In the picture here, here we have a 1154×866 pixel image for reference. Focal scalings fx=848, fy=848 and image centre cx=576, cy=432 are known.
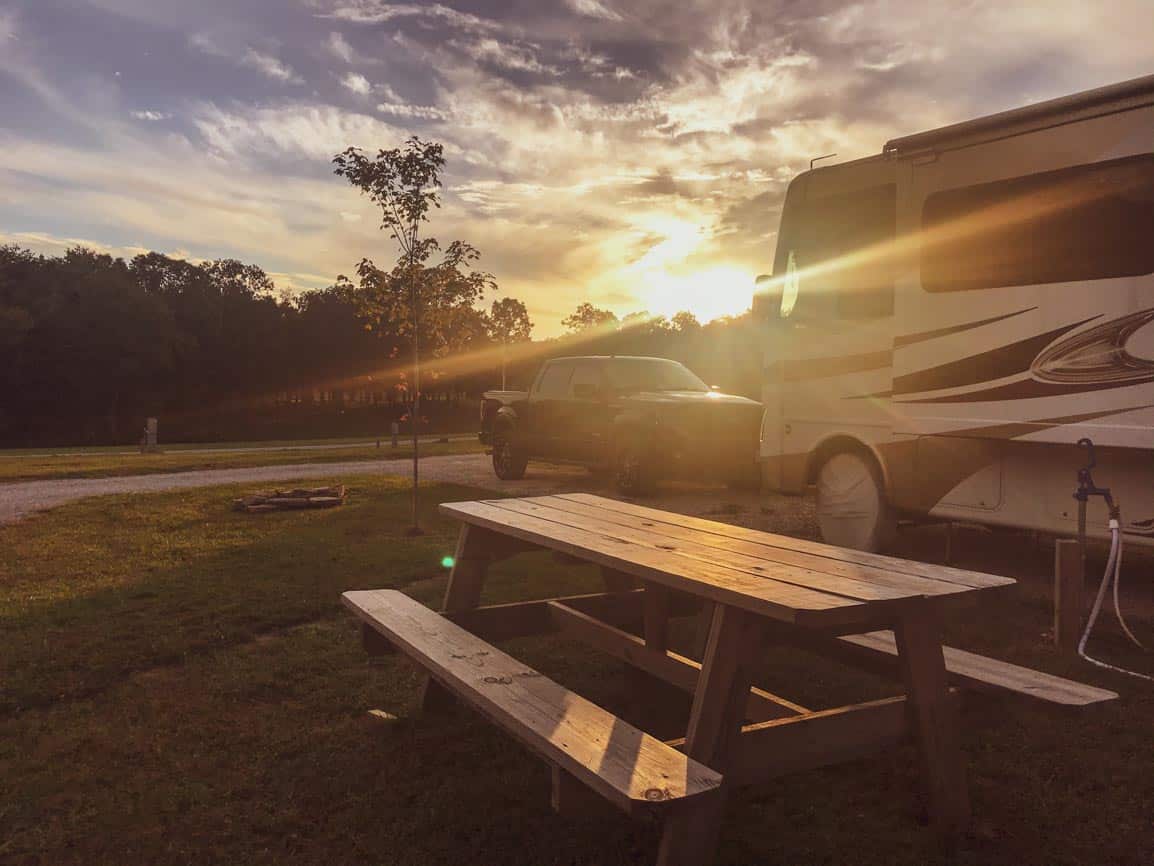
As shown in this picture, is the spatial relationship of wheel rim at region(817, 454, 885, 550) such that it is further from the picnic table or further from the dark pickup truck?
the picnic table

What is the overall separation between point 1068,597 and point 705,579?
11.8ft

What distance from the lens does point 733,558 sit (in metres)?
3.19

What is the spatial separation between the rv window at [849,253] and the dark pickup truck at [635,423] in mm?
3401

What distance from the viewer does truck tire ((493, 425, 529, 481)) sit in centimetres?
1456

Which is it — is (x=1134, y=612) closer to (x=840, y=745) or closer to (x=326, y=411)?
(x=840, y=745)

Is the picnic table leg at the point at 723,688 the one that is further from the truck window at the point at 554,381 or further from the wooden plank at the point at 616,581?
the truck window at the point at 554,381

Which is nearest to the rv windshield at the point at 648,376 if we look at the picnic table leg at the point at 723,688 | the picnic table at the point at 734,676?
the picnic table at the point at 734,676

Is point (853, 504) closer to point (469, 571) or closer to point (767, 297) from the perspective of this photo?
point (767, 297)

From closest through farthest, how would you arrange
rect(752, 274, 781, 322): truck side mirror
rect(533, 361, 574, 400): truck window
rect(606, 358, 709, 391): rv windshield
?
rect(752, 274, 781, 322): truck side mirror < rect(606, 358, 709, 391): rv windshield < rect(533, 361, 574, 400): truck window

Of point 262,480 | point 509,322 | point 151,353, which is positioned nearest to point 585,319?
point 509,322

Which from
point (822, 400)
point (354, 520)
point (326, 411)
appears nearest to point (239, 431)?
point (326, 411)

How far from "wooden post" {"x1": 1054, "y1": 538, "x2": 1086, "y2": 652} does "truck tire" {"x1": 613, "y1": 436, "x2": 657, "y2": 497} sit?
6710mm

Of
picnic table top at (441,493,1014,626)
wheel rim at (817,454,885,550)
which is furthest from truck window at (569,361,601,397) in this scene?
picnic table top at (441,493,1014,626)

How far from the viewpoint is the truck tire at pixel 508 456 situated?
14563 mm
